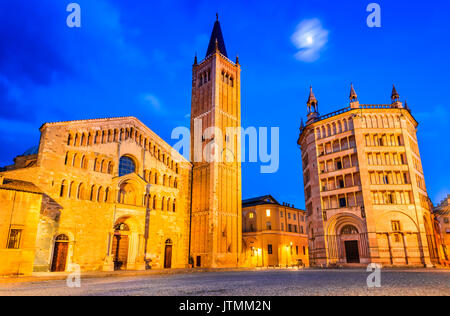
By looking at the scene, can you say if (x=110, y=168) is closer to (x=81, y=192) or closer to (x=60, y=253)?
(x=81, y=192)

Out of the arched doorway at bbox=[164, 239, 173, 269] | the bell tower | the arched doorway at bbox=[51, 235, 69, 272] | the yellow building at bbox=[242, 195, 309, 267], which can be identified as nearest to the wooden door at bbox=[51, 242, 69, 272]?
the arched doorway at bbox=[51, 235, 69, 272]

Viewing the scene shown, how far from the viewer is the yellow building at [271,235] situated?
5372cm

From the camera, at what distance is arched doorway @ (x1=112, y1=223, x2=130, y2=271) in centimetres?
3117

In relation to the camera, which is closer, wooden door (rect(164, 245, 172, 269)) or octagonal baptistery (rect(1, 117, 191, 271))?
Answer: octagonal baptistery (rect(1, 117, 191, 271))

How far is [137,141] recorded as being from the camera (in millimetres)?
35188

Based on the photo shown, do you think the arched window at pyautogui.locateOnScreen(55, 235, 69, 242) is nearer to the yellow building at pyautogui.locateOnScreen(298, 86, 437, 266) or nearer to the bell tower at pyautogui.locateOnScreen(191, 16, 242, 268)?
the bell tower at pyautogui.locateOnScreen(191, 16, 242, 268)

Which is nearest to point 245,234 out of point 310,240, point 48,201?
point 310,240

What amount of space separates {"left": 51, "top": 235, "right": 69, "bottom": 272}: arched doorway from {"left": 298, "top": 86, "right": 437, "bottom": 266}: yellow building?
29.0 m

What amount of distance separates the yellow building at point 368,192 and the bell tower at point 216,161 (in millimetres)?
11193

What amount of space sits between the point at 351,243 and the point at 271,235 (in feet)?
67.7

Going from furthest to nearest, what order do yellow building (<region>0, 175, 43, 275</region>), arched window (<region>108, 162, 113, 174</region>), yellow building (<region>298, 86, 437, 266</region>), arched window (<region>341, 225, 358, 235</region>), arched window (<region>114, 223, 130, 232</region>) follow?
arched window (<region>341, 225, 358, 235</region>) → yellow building (<region>298, 86, 437, 266</region>) → arched window (<region>108, 162, 113, 174</region>) → arched window (<region>114, 223, 130, 232</region>) → yellow building (<region>0, 175, 43, 275</region>)

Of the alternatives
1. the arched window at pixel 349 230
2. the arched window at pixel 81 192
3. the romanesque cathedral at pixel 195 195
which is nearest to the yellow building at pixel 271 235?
the romanesque cathedral at pixel 195 195

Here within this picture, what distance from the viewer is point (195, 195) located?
4022cm

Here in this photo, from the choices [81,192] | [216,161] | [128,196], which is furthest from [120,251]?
[216,161]
